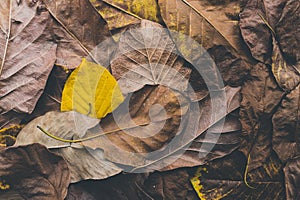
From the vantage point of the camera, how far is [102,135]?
1.07m

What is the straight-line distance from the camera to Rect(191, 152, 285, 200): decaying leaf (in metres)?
1.10

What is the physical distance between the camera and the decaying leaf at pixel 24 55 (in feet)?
3.62

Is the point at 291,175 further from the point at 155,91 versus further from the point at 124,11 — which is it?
the point at 124,11

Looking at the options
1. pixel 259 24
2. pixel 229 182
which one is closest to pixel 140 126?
pixel 229 182

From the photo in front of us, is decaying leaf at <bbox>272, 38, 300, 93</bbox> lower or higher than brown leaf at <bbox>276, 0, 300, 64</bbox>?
lower

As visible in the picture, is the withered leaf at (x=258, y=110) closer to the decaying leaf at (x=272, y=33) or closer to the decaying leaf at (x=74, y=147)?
the decaying leaf at (x=272, y=33)

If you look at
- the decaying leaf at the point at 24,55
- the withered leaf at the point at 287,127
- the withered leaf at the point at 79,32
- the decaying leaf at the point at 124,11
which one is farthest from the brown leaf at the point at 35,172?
the withered leaf at the point at 287,127

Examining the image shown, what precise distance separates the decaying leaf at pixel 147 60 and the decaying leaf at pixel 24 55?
6.4 inches

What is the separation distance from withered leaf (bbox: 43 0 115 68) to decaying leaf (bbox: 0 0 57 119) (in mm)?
24

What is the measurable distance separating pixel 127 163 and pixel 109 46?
0.88 ft

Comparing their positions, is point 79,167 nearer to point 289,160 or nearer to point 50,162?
point 50,162

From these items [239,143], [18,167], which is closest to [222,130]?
[239,143]

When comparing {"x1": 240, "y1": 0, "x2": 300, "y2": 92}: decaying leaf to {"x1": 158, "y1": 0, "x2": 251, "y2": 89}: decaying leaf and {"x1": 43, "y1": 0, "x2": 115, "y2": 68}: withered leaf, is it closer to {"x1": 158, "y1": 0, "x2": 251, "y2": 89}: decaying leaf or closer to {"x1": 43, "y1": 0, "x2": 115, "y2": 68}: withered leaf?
{"x1": 158, "y1": 0, "x2": 251, "y2": 89}: decaying leaf

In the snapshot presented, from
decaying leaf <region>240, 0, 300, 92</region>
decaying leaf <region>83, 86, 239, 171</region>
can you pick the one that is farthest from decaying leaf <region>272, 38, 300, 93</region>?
decaying leaf <region>83, 86, 239, 171</region>
